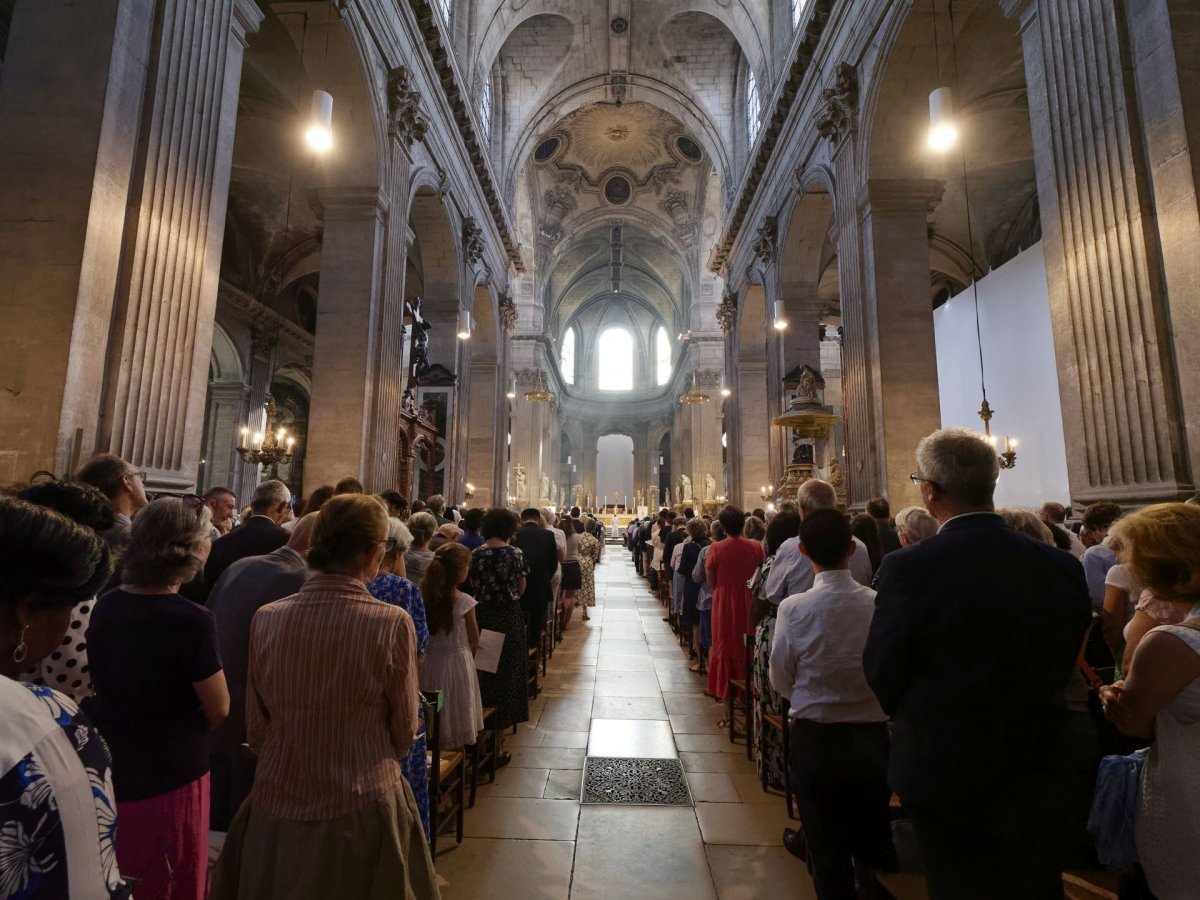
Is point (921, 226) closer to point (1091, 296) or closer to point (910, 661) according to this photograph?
point (1091, 296)

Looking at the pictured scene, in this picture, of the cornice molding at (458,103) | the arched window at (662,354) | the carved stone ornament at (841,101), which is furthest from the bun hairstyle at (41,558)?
the arched window at (662,354)

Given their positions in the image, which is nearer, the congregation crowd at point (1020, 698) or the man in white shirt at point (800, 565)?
the congregation crowd at point (1020, 698)

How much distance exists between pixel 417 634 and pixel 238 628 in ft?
2.02

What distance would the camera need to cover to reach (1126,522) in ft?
5.65

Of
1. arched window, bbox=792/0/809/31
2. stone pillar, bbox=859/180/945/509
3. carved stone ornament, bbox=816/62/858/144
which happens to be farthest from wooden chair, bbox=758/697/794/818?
arched window, bbox=792/0/809/31

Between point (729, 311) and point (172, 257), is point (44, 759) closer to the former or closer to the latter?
point (172, 257)

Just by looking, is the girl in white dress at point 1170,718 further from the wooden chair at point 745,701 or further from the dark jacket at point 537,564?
the dark jacket at point 537,564

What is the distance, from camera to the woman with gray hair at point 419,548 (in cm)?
380

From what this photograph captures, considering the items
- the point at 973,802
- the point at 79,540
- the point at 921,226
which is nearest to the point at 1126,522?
the point at 973,802

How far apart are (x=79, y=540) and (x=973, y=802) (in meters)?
1.98

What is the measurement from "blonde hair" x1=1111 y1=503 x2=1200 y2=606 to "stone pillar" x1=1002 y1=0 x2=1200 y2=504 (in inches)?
129

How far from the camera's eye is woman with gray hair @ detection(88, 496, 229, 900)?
5.44ft

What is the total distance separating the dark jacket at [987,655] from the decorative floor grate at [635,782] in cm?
229

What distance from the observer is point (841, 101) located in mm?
9359
